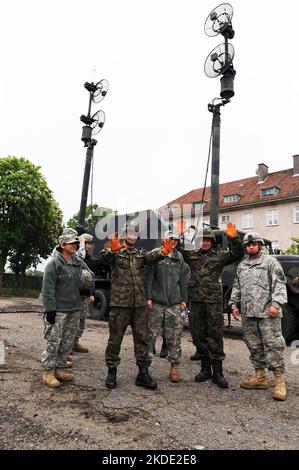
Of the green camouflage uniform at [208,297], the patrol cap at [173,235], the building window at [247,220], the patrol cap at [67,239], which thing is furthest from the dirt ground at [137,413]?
the building window at [247,220]

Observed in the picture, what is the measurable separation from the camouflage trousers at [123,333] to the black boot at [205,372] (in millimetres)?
730

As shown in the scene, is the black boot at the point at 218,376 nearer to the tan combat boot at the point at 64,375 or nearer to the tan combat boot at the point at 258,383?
the tan combat boot at the point at 258,383

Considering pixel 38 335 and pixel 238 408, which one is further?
pixel 38 335

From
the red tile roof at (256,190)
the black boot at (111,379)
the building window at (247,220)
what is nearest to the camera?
the black boot at (111,379)

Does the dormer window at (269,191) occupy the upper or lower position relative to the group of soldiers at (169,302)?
upper

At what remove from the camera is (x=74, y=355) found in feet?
18.6

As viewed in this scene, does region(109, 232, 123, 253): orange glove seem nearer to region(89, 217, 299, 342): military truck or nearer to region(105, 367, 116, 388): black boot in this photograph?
region(105, 367, 116, 388): black boot

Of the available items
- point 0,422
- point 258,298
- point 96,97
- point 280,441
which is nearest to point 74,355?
point 0,422

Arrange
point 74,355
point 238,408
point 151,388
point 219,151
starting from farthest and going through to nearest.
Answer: point 219,151 → point 74,355 → point 151,388 → point 238,408

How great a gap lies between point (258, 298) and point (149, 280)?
132 cm

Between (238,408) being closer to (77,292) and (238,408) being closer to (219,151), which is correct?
(77,292)

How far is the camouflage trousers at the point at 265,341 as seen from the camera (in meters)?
4.01

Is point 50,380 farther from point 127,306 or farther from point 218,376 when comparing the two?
point 218,376

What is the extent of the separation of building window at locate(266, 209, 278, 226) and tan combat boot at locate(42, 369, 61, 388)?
29806mm
